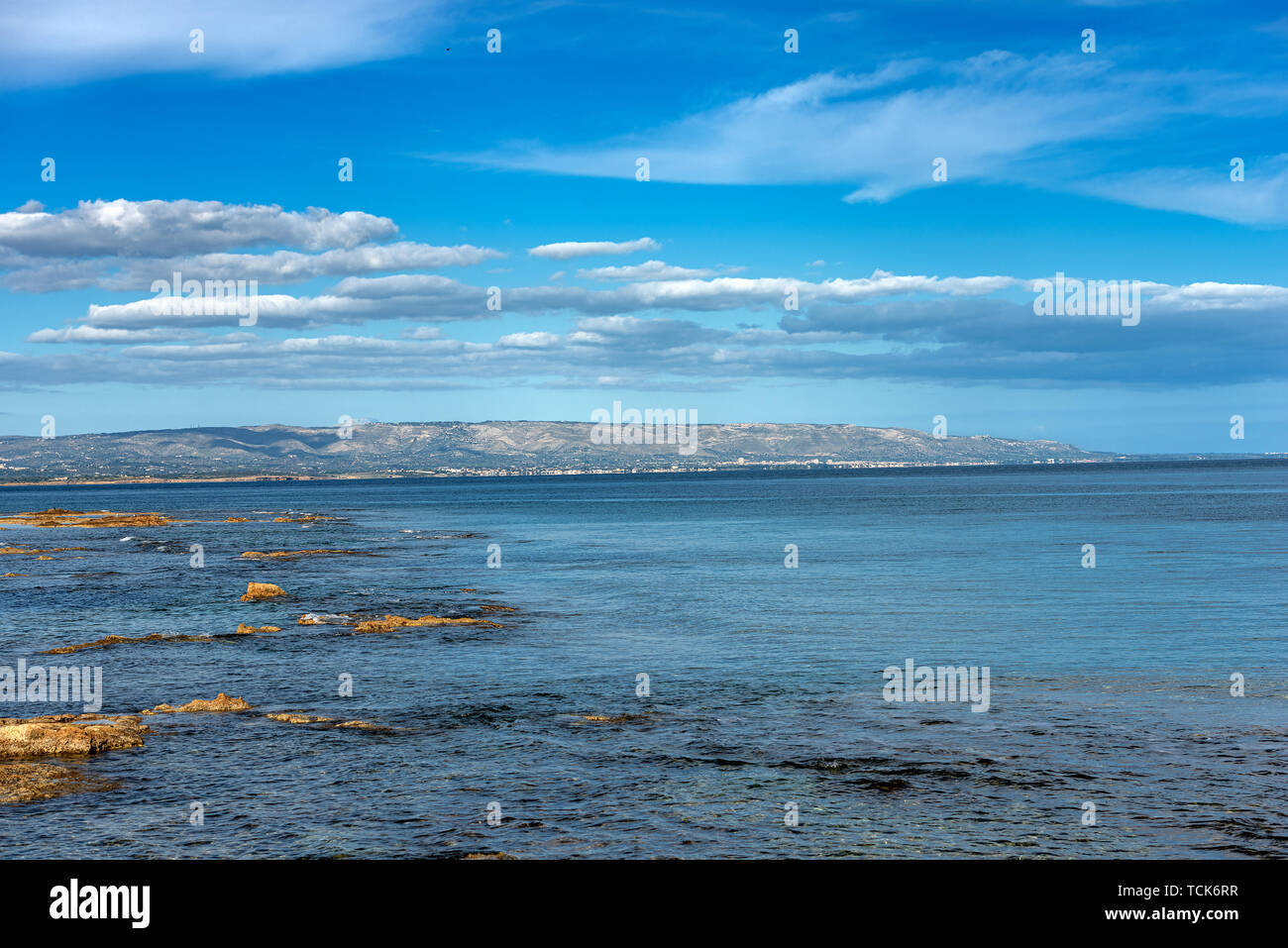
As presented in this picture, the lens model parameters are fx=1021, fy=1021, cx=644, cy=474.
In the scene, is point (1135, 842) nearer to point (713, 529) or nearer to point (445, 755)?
point (445, 755)

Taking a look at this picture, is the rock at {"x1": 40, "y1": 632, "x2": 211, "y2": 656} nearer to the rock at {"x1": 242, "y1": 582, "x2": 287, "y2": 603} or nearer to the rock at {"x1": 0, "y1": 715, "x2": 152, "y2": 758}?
the rock at {"x1": 242, "y1": 582, "x2": 287, "y2": 603}

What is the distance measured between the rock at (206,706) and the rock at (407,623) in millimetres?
14103

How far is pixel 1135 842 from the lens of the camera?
16.6m

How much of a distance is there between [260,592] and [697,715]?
114 ft

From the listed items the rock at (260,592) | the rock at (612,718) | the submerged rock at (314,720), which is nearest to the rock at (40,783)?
the submerged rock at (314,720)

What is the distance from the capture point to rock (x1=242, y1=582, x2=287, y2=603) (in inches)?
2079

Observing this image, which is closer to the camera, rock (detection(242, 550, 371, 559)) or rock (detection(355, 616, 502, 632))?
rock (detection(355, 616, 502, 632))

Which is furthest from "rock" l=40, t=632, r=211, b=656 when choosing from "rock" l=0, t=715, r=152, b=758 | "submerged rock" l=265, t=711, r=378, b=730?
"submerged rock" l=265, t=711, r=378, b=730

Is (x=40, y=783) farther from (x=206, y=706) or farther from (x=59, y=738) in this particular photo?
(x=206, y=706)

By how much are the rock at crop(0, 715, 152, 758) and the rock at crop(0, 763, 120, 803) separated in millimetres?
966

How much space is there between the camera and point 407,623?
141 feet
